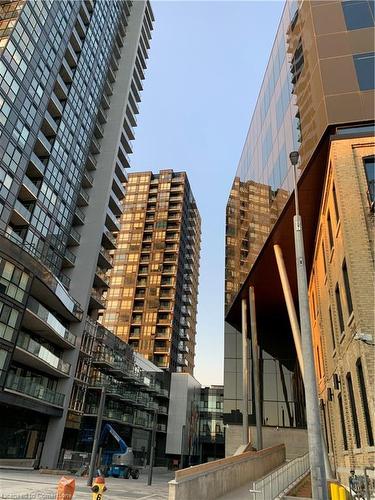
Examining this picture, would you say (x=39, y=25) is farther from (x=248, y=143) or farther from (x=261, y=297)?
(x=261, y=297)

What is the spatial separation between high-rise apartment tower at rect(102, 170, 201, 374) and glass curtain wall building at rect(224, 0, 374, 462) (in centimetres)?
4139

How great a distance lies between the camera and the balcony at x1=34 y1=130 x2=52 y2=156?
37469 millimetres

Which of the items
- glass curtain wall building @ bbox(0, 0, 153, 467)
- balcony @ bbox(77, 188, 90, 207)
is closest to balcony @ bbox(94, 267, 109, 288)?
glass curtain wall building @ bbox(0, 0, 153, 467)

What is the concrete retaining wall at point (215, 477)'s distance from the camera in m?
9.76

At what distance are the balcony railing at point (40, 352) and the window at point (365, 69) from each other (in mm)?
26769

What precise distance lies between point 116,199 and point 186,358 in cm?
4882

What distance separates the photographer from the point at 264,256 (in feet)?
91.9

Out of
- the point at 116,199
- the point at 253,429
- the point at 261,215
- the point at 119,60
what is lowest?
the point at 253,429

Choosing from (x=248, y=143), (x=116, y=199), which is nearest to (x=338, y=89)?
(x=248, y=143)

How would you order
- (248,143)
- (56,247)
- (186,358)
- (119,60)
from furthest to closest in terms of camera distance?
1. (186,358)
2. (119,60)
3. (56,247)
4. (248,143)

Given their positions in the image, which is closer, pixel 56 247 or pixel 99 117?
pixel 56 247

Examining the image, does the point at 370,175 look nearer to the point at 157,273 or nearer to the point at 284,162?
the point at 284,162

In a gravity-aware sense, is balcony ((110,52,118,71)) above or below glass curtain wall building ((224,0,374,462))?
above

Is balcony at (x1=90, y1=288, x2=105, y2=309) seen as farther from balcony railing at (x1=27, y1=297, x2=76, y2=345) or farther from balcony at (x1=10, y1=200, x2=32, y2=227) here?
balcony at (x1=10, y1=200, x2=32, y2=227)
